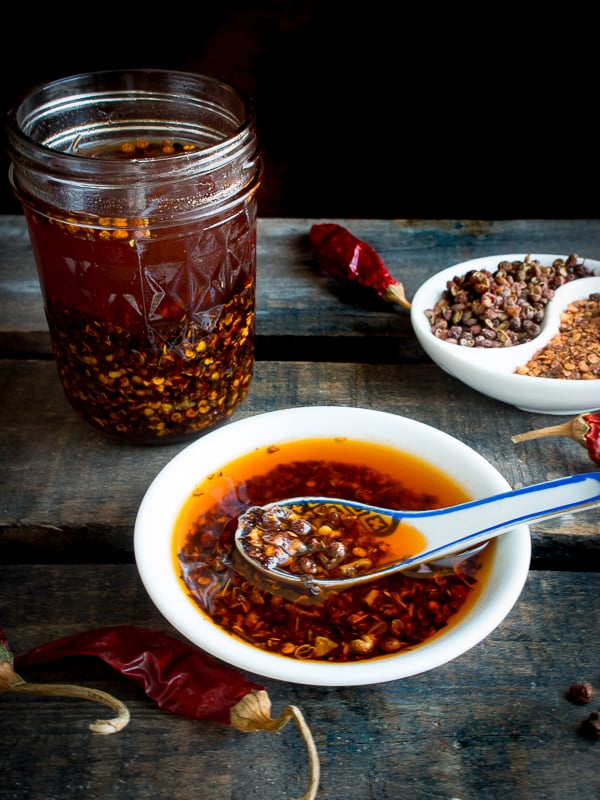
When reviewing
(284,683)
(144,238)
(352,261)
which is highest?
(144,238)

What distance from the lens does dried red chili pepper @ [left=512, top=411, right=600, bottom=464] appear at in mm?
1613

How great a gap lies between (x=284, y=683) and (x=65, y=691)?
1.04 feet

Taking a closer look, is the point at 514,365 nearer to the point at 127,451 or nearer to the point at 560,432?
the point at 560,432

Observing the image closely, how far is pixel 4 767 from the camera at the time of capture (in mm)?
1197

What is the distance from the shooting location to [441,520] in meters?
1.38

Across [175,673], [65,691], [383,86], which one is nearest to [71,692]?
[65,691]

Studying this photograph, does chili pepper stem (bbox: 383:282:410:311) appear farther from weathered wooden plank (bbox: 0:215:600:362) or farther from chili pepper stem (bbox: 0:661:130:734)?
chili pepper stem (bbox: 0:661:130:734)

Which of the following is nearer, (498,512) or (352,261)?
(498,512)

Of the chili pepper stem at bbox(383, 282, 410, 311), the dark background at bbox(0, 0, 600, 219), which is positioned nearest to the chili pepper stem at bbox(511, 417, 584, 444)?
the chili pepper stem at bbox(383, 282, 410, 311)

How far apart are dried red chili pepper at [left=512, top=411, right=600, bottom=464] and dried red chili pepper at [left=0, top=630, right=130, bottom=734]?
0.90m

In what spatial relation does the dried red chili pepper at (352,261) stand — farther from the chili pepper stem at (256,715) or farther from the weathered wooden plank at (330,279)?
the chili pepper stem at (256,715)

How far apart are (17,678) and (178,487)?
1.25ft

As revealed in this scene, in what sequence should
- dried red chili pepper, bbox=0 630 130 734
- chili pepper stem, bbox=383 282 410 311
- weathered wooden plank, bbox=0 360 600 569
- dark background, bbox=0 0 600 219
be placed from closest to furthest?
dried red chili pepper, bbox=0 630 130 734 → weathered wooden plank, bbox=0 360 600 569 → chili pepper stem, bbox=383 282 410 311 → dark background, bbox=0 0 600 219

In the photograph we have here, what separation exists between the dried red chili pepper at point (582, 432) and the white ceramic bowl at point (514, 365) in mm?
56
